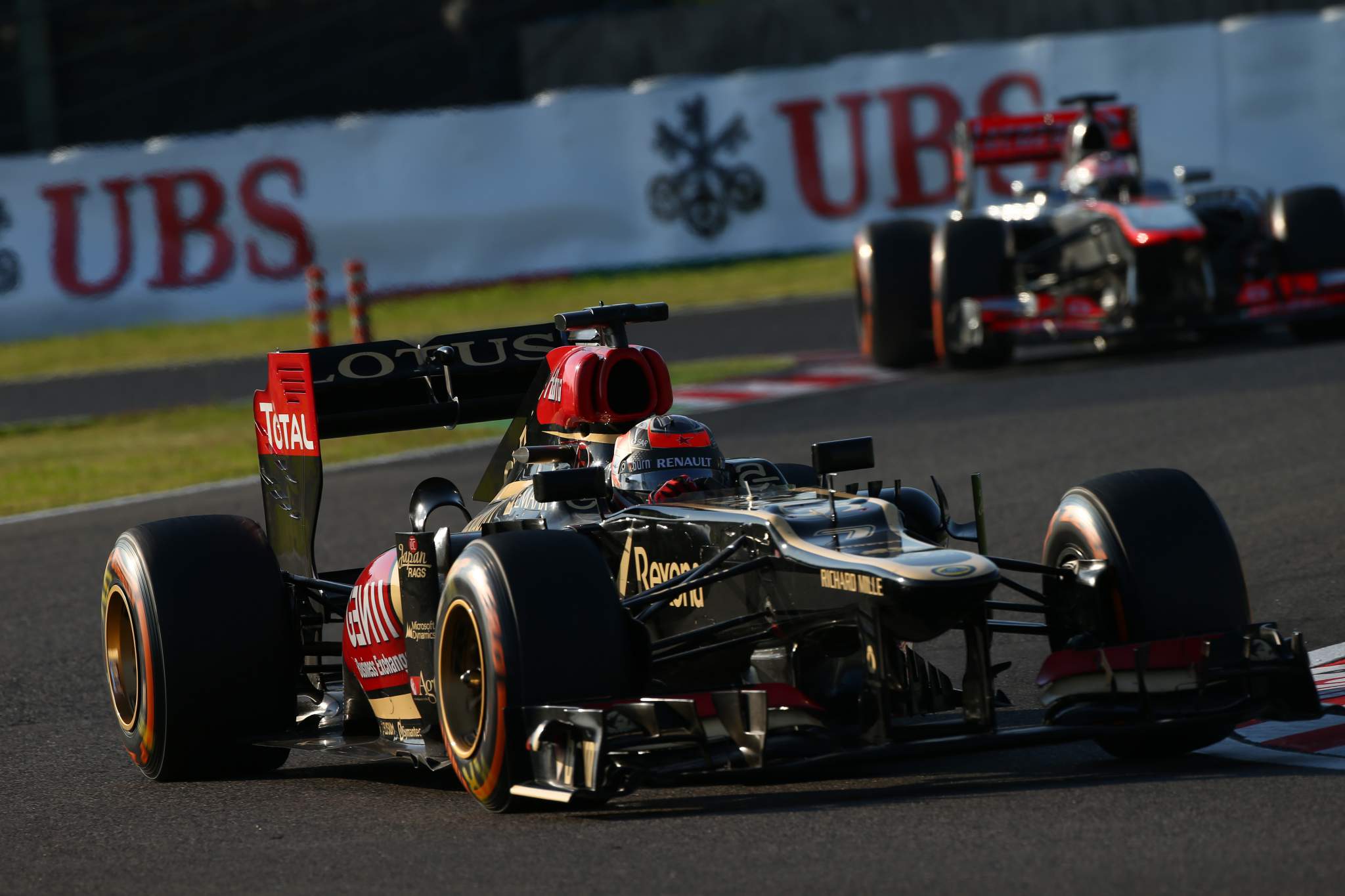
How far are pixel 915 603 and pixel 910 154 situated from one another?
21.2 m

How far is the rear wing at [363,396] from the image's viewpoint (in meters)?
7.74

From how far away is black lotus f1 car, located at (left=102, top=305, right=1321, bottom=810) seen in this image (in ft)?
18.6

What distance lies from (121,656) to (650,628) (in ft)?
6.81

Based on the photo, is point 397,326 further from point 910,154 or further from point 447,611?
point 447,611

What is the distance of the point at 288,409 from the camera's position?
7.85 m

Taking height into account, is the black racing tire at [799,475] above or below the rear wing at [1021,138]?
below

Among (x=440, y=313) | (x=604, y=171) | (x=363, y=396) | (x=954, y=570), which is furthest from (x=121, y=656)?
(x=604, y=171)

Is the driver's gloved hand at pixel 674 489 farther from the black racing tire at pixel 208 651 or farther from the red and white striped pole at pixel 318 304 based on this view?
the red and white striped pole at pixel 318 304

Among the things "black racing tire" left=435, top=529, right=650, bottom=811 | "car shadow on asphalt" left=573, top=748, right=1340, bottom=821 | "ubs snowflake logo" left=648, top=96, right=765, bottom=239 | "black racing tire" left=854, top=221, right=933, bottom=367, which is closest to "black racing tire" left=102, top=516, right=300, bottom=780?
"black racing tire" left=435, top=529, right=650, bottom=811

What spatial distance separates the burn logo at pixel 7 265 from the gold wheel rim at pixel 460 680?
19573mm

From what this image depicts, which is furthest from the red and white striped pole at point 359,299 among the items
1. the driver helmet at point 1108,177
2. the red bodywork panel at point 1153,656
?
the red bodywork panel at point 1153,656

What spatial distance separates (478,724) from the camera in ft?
19.9

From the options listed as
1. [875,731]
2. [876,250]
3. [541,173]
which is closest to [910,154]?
[541,173]

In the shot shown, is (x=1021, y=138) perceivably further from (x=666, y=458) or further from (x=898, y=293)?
(x=666, y=458)
